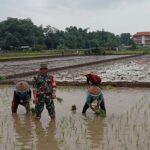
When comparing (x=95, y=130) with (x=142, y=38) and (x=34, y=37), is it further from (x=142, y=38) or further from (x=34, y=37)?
(x=142, y=38)

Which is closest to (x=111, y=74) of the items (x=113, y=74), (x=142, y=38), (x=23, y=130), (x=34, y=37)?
(x=113, y=74)

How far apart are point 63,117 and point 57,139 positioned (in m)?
1.90

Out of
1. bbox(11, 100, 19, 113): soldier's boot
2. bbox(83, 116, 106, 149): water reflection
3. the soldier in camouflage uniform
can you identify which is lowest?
bbox(83, 116, 106, 149): water reflection

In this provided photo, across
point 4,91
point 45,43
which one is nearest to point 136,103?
point 4,91

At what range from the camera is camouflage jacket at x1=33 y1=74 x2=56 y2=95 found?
7598 mm

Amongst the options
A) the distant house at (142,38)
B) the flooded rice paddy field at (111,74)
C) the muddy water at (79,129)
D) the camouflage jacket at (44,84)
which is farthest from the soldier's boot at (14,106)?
the distant house at (142,38)

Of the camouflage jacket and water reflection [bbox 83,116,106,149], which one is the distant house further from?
the camouflage jacket

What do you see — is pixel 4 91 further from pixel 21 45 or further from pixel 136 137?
pixel 21 45

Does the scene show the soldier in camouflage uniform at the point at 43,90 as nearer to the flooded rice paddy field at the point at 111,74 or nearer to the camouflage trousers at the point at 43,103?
the camouflage trousers at the point at 43,103

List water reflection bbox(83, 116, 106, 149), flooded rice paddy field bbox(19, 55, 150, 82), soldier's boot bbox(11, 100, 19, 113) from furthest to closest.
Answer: flooded rice paddy field bbox(19, 55, 150, 82), soldier's boot bbox(11, 100, 19, 113), water reflection bbox(83, 116, 106, 149)

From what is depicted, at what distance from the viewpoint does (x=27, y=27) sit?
76.1 m

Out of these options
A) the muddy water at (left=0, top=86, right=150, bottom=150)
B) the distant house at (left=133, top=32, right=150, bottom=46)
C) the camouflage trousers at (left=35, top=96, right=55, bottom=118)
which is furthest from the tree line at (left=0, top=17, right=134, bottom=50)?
the camouflage trousers at (left=35, top=96, right=55, bottom=118)

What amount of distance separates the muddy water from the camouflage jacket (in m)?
0.59

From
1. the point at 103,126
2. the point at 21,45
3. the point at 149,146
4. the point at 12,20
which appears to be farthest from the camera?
the point at 12,20
